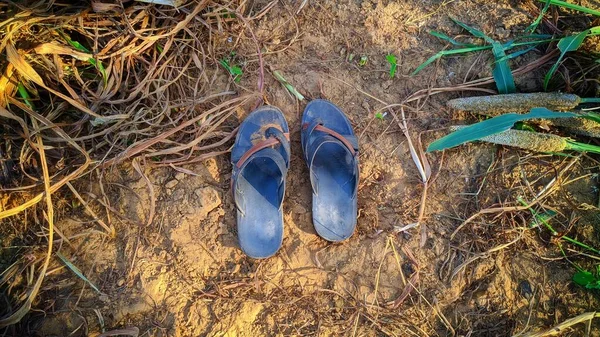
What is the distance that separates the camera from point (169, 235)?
1856mm

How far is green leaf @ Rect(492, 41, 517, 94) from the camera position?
1.87 metres

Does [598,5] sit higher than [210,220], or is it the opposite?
[598,5]

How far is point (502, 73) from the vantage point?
1.88 m

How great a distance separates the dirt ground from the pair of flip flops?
6 cm

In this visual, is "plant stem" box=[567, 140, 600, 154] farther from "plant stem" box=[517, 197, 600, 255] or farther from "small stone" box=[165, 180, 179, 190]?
"small stone" box=[165, 180, 179, 190]

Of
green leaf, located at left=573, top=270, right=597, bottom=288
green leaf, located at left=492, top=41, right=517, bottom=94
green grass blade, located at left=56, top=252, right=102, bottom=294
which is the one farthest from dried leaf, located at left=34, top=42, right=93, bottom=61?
green leaf, located at left=573, top=270, right=597, bottom=288

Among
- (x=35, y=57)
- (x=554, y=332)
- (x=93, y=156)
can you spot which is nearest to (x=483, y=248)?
(x=554, y=332)

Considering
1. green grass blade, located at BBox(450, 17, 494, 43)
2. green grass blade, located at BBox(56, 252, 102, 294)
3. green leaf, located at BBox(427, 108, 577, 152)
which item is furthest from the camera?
green grass blade, located at BBox(450, 17, 494, 43)

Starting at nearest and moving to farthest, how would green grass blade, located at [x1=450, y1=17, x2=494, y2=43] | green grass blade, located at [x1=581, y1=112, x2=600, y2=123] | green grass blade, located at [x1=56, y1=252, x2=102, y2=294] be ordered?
green grass blade, located at [x1=581, y1=112, x2=600, y2=123] → green grass blade, located at [x1=56, y1=252, x2=102, y2=294] → green grass blade, located at [x1=450, y1=17, x2=494, y2=43]

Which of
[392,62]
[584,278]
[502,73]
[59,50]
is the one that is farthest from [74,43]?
[584,278]

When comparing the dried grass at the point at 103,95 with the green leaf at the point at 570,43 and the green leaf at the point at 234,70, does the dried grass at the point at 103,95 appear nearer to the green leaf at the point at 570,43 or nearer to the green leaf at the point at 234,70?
the green leaf at the point at 234,70

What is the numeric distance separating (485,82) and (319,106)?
80 cm

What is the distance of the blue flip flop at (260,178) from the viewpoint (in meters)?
1.85

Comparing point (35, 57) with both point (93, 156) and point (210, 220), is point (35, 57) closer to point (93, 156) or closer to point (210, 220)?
point (93, 156)
